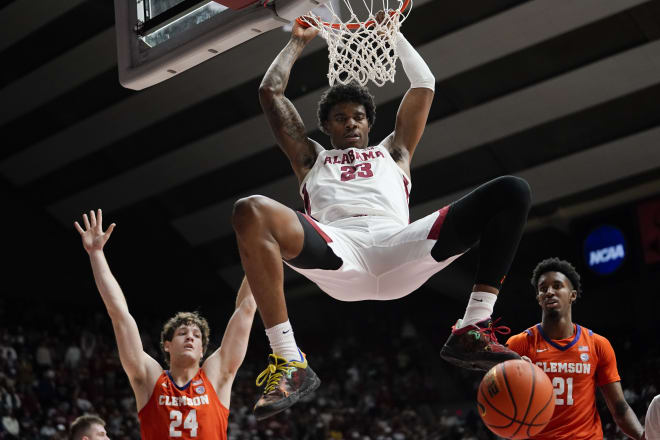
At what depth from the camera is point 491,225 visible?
141 inches

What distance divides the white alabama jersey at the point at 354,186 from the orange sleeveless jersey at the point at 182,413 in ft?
5.00

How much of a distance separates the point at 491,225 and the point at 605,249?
11.6m

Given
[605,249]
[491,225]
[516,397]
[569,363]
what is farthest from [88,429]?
[605,249]

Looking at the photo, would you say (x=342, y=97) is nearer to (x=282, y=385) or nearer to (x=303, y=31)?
(x=303, y=31)

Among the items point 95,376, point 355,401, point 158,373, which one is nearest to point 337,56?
point 158,373

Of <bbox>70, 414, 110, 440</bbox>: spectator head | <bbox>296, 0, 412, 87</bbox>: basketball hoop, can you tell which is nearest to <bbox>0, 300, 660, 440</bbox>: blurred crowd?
<bbox>70, 414, 110, 440</bbox>: spectator head

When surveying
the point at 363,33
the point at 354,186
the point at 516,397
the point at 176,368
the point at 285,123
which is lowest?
the point at 516,397

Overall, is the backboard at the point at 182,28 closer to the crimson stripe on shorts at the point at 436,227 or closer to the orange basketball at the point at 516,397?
the crimson stripe on shorts at the point at 436,227

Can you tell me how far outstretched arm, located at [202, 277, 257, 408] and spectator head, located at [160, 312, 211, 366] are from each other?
0.13m

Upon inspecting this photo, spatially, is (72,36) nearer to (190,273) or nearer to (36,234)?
(36,234)

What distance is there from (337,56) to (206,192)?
12944 millimetres

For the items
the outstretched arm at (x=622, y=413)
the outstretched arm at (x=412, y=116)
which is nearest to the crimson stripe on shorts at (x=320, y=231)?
the outstretched arm at (x=412, y=116)

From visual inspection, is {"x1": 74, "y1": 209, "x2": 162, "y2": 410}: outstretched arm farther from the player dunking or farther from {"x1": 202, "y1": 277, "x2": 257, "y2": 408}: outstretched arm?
the player dunking

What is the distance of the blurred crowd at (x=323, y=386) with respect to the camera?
1251 centimetres
